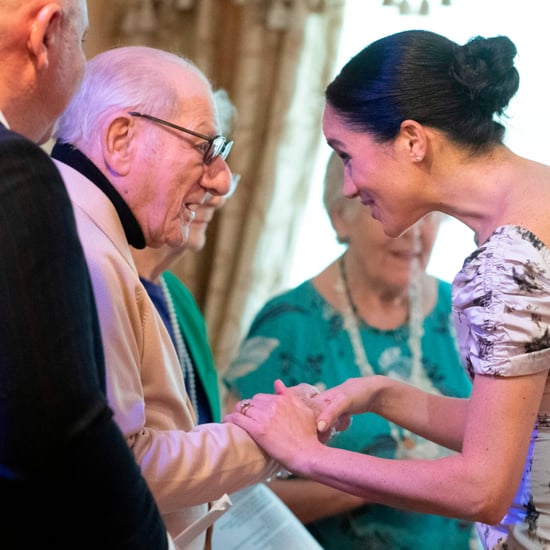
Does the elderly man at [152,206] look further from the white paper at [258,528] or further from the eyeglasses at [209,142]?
the white paper at [258,528]

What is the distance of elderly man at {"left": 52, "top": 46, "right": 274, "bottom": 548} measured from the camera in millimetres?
1270

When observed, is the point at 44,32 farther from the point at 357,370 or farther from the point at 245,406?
the point at 357,370

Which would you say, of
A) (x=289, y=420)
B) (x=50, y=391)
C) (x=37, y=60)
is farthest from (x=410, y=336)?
(x=50, y=391)

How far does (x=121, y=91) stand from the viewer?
140 centimetres

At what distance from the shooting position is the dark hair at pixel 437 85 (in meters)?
1.44

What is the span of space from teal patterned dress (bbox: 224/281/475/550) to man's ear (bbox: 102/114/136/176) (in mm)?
1003

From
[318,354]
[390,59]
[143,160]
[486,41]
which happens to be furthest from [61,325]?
[318,354]

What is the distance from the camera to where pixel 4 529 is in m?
0.88

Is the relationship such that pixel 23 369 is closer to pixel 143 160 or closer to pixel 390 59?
pixel 143 160

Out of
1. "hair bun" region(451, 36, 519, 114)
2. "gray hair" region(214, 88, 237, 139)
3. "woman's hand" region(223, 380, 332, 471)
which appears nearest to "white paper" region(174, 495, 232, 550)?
"woman's hand" region(223, 380, 332, 471)

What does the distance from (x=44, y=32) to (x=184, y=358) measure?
109 cm

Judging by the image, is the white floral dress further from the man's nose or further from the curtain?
the curtain

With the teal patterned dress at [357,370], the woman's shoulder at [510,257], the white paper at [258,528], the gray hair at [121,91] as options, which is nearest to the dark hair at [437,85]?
the woman's shoulder at [510,257]

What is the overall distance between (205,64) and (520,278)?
76.3 inches
